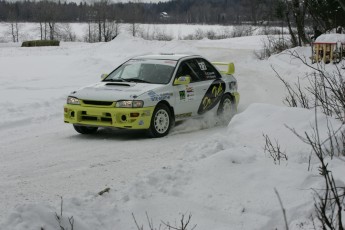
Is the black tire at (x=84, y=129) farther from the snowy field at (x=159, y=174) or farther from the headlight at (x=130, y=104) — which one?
the headlight at (x=130, y=104)

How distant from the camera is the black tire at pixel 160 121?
31.1 feet

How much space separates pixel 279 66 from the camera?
2439 cm

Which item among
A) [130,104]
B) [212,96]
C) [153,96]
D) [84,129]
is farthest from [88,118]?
[212,96]

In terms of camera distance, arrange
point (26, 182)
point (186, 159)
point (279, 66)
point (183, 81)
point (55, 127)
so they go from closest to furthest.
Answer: point (26, 182), point (186, 159), point (183, 81), point (55, 127), point (279, 66)

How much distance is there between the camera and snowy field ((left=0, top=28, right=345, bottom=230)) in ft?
15.9

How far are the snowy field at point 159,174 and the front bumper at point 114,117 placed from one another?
31cm

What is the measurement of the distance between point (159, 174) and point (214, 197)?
Answer: 975 mm

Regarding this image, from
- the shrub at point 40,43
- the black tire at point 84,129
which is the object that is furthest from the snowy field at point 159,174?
the shrub at point 40,43

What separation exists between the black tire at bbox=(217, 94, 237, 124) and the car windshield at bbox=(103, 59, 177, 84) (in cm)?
157

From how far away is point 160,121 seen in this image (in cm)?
968

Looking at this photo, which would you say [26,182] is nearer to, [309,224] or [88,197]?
[88,197]

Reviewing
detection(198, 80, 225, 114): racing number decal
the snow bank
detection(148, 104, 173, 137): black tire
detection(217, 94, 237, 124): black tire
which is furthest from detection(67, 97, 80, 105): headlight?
the snow bank

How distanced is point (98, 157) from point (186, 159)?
1495 millimetres

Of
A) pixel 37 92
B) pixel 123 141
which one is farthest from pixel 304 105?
pixel 37 92
